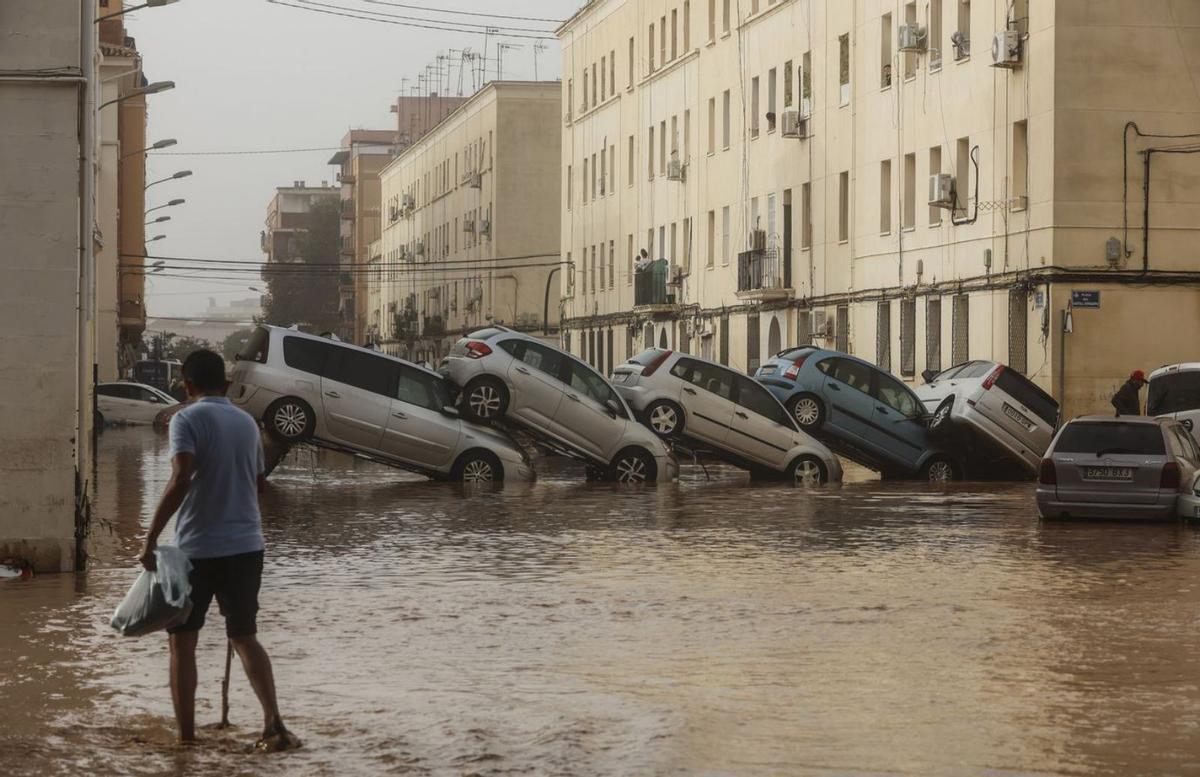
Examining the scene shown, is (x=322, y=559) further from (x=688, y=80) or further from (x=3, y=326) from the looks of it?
(x=688, y=80)

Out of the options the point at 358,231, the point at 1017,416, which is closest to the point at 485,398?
the point at 1017,416

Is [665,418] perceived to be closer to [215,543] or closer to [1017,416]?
[1017,416]

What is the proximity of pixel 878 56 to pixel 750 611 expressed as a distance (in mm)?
34917

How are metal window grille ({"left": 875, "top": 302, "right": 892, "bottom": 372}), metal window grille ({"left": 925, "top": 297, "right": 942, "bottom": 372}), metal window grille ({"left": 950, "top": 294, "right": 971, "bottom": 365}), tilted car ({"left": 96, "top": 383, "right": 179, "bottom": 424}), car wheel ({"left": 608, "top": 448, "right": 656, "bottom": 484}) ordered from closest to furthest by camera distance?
car wheel ({"left": 608, "top": 448, "right": 656, "bottom": 484}), metal window grille ({"left": 950, "top": 294, "right": 971, "bottom": 365}), metal window grille ({"left": 925, "top": 297, "right": 942, "bottom": 372}), metal window grille ({"left": 875, "top": 302, "right": 892, "bottom": 372}), tilted car ({"left": 96, "top": 383, "right": 179, "bottom": 424})

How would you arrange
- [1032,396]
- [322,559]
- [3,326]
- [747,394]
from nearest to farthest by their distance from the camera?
[3,326], [322,559], [747,394], [1032,396]

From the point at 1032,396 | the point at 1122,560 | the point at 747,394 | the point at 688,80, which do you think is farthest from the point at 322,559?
the point at 688,80

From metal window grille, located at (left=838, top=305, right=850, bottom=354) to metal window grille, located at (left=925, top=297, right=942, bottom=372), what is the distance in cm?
518

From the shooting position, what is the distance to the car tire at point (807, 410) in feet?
109

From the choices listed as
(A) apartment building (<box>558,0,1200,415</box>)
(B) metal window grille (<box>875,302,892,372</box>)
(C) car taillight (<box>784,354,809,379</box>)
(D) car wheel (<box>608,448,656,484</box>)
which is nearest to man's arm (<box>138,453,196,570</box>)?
(D) car wheel (<box>608,448,656,484</box>)

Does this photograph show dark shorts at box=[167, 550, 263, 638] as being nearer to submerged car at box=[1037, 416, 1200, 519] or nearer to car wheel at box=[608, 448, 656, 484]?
submerged car at box=[1037, 416, 1200, 519]

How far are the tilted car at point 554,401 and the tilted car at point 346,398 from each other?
0.74 meters

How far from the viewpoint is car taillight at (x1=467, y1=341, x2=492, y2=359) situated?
97.2 feet

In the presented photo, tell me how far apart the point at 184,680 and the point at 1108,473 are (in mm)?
16317

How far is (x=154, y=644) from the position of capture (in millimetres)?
12344
